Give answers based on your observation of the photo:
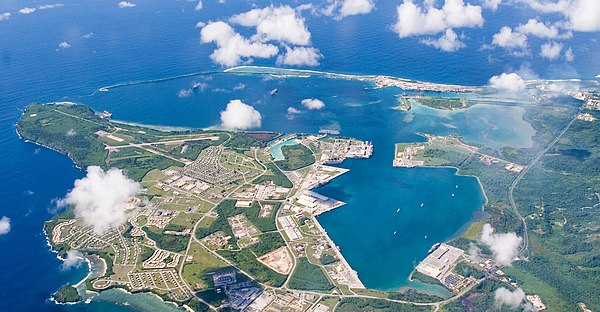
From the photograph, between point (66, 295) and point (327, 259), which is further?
point (327, 259)

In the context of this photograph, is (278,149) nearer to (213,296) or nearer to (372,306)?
(213,296)

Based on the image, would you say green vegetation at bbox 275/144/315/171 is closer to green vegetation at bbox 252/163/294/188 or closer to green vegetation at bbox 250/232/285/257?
green vegetation at bbox 252/163/294/188

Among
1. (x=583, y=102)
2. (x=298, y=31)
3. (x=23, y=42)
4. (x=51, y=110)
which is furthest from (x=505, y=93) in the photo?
(x=23, y=42)

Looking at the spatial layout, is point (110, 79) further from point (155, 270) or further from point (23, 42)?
point (155, 270)

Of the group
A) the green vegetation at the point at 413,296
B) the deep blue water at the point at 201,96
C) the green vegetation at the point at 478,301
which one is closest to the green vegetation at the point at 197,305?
the deep blue water at the point at 201,96

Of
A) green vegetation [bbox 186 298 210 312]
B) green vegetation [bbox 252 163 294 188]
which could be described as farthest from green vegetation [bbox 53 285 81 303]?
green vegetation [bbox 252 163 294 188]

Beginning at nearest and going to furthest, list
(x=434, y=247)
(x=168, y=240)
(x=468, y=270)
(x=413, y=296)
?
(x=413, y=296), (x=468, y=270), (x=434, y=247), (x=168, y=240)

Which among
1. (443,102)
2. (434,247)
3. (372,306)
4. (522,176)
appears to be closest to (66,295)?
(372,306)
